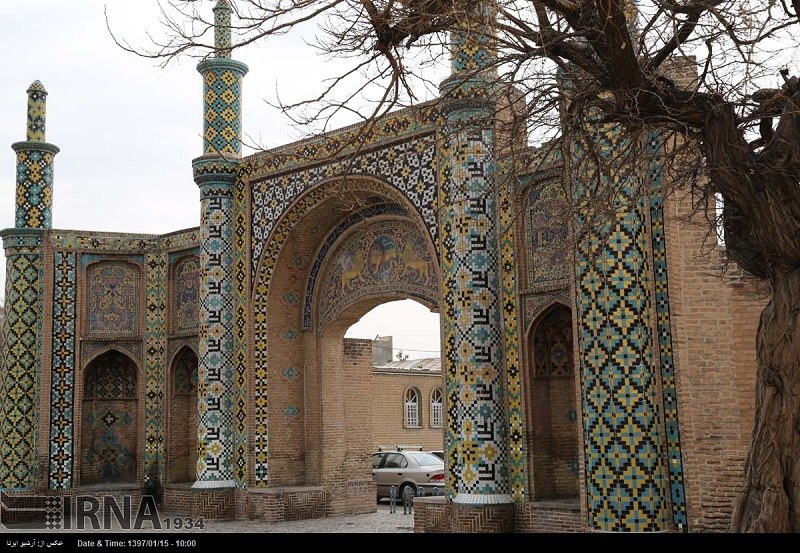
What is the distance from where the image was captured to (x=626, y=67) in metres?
6.95

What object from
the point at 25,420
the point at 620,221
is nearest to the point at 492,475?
the point at 620,221

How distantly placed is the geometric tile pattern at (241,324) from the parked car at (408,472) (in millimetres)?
4359

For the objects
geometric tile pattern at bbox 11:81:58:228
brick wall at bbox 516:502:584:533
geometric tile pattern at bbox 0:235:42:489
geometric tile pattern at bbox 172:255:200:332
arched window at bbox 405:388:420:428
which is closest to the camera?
brick wall at bbox 516:502:584:533

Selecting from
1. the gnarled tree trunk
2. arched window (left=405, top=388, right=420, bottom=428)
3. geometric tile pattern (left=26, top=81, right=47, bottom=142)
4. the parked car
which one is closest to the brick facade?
geometric tile pattern (left=26, top=81, right=47, bottom=142)

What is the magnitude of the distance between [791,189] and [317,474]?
11.2m

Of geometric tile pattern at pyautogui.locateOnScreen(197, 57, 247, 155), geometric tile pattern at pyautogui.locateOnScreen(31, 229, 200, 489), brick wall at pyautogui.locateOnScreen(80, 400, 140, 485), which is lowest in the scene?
brick wall at pyautogui.locateOnScreen(80, 400, 140, 485)

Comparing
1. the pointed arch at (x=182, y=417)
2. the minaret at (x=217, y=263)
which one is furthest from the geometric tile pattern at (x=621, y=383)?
the pointed arch at (x=182, y=417)

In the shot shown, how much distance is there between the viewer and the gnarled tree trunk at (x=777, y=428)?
6574mm

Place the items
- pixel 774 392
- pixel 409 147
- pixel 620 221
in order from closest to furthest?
1. pixel 774 392
2. pixel 620 221
3. pixel 409 147

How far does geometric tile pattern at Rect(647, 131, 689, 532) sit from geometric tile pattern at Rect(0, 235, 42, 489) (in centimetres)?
1207

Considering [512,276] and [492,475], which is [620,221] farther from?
[492,475]

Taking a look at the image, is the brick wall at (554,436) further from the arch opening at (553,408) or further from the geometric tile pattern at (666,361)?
the geometric tile pattern at (666,361)

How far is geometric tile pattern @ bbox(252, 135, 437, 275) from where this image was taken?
13867 millimetres

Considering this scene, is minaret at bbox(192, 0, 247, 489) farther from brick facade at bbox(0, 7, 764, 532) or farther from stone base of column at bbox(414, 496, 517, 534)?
stone base of column at bbox(414, 496, 517, 534)
